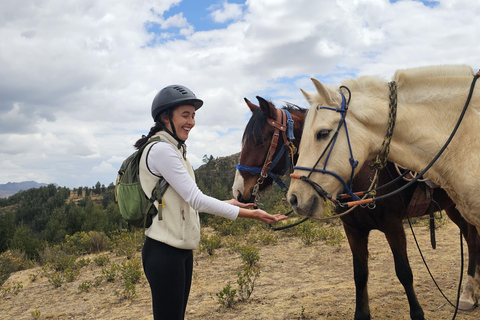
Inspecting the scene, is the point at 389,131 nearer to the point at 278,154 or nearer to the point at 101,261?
the point at 278,154

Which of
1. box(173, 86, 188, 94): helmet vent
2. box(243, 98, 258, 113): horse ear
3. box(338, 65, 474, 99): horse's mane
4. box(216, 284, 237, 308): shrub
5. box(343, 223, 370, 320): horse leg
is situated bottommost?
box(216, 284, 237, 308): shrub

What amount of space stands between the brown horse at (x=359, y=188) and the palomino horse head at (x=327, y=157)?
117cm

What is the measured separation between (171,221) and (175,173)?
344 millimetres

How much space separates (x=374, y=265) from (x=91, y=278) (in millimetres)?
6404

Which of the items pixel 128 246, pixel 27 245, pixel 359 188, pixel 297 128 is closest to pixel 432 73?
pixel 359 188

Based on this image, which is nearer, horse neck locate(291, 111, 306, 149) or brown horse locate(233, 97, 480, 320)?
brown horse locate(233, 97, 480, 320)

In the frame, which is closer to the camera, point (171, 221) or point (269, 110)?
point (171, 221)

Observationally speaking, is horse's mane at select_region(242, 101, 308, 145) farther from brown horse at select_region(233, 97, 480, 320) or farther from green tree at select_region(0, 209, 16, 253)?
green tree at select_region(0, 209, 16, 253)

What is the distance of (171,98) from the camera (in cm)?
248

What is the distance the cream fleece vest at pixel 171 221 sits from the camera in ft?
7.40

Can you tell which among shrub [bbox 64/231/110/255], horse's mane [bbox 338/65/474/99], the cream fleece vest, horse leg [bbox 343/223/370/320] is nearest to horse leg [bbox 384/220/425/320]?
horse leg [bbox 343/223/370/320]

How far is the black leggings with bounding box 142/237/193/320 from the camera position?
227 centimetres

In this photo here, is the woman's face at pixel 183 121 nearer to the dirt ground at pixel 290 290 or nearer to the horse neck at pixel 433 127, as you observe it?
the horse neck at pixel 433 127

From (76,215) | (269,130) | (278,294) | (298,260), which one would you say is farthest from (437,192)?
(76,215)
